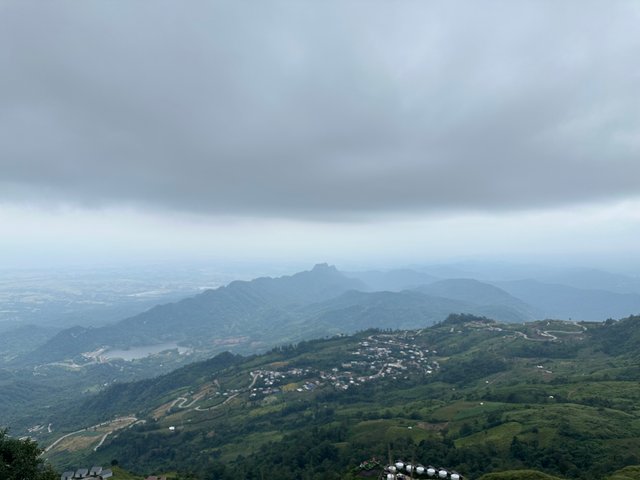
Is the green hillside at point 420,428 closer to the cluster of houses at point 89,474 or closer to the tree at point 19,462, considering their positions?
the cluster of houses at point 89,474

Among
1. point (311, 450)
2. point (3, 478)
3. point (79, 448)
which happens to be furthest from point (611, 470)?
point (79, 448)

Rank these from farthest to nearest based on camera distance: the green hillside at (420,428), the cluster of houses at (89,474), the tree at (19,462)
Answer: the green hillside at (420,428) → the cluster of houses at (89,474) → the tree at (19,462)

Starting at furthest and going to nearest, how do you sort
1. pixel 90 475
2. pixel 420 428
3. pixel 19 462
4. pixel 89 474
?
pixel 420 428, pixel 89 474, pixel 90 475, pixel 19 462

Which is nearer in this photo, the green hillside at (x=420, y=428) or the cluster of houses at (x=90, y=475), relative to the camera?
the cluster of houses at (x=90, y=475)

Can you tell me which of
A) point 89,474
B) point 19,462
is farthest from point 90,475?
point 19,462

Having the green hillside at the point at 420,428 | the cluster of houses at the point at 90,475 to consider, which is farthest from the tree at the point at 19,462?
the green hillside at the point at 420,428

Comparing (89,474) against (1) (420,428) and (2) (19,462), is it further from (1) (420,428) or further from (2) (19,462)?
(1) (420,428)

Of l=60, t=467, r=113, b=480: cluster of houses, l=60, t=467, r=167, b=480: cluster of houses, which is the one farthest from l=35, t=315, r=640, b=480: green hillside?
l=60, t=467, r=113, b=480: cluster of houses

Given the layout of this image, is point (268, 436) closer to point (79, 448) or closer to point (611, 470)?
point (79, 448)
